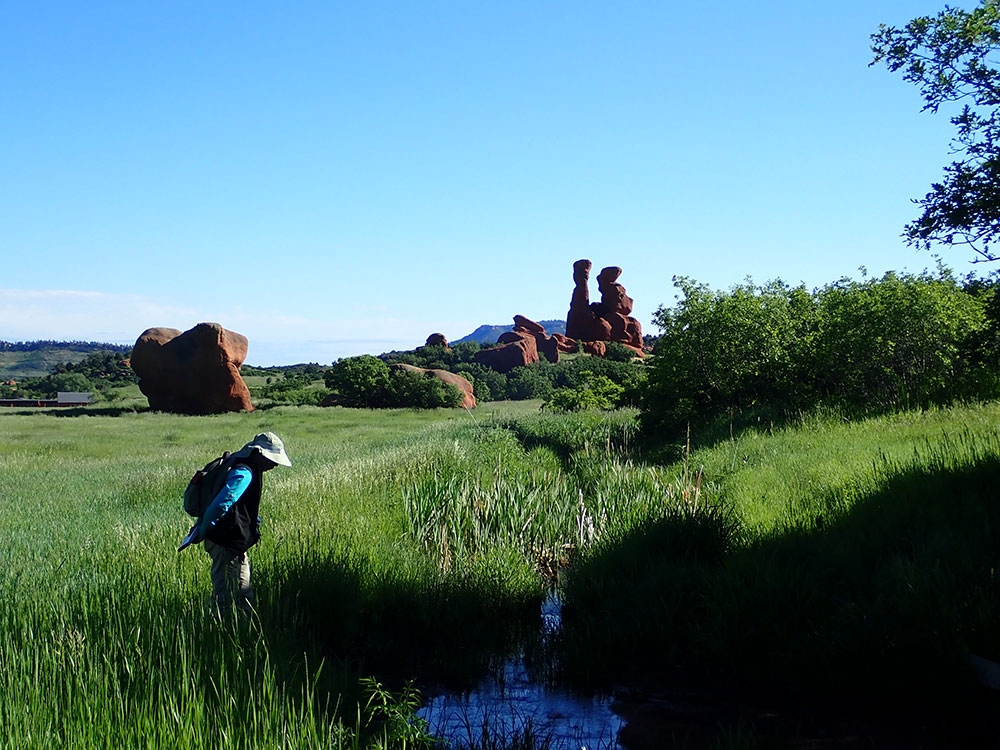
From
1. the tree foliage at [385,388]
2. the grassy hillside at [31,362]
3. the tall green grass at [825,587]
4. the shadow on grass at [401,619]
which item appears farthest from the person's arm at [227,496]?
the grassy hillside at [31,362]

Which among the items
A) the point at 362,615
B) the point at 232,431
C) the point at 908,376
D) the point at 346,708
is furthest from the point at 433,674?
the point at 232,431

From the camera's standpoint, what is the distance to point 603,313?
134500mm

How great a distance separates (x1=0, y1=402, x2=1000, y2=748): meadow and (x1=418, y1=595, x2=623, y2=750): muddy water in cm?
32

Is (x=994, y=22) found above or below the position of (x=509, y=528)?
above

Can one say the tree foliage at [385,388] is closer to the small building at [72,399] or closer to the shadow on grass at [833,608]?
the small building at [72,399]

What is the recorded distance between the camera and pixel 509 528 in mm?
12461

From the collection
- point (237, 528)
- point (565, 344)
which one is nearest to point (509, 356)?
point (565, 344)

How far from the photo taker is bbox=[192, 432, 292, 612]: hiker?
6.71m

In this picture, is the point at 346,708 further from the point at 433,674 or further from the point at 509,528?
the point at 509,528

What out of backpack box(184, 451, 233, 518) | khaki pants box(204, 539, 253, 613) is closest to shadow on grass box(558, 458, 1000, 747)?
khaki pants box(204, 539, 253, 613)

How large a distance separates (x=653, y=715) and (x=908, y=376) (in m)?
15.3

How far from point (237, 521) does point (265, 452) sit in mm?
623

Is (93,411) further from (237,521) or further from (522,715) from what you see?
(522,715)

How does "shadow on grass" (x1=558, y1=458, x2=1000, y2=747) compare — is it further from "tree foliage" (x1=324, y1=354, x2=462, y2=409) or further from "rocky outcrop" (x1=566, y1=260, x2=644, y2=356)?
"rocky outcrop" (x1=566, y1=260, x2=644, y2=356)
